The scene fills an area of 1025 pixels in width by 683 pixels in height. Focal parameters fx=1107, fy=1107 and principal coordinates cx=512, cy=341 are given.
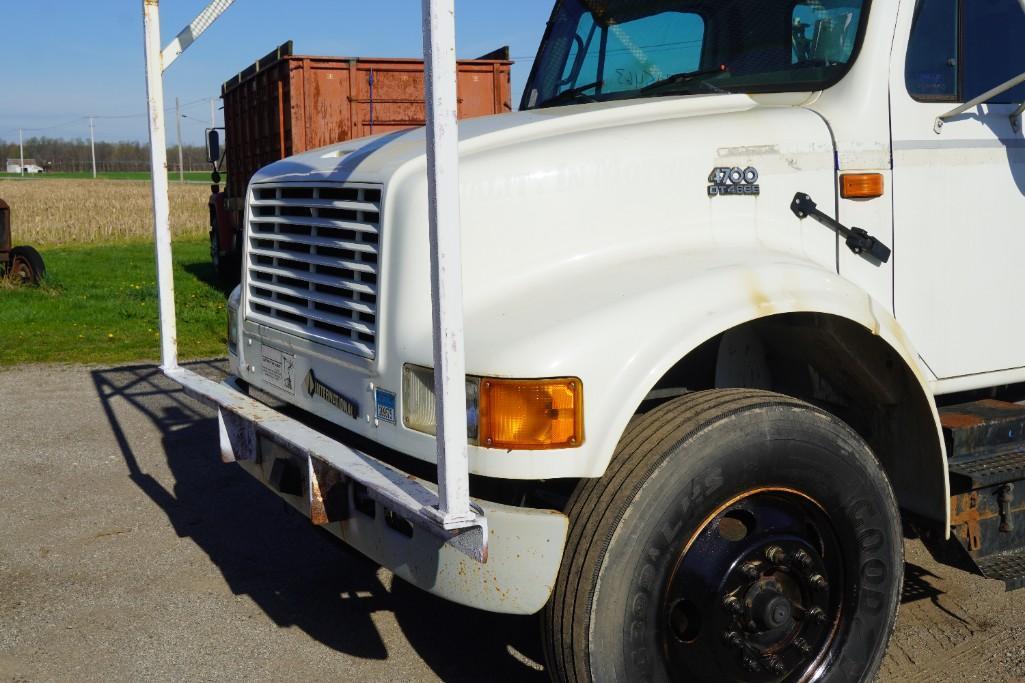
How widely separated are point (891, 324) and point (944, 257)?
52cm

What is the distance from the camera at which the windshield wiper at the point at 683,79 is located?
3918 mm

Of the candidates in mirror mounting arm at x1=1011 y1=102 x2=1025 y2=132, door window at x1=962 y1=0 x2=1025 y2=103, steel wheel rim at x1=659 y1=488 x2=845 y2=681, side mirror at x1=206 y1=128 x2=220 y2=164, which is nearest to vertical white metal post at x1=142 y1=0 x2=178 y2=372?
steel wheel rim at x1=659 y1=488 x2=845 y2=681

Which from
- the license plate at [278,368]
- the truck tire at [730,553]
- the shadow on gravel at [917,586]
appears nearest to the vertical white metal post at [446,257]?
the truck tire at [730,553]

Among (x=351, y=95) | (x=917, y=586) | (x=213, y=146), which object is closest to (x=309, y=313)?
(x=917, y=586)

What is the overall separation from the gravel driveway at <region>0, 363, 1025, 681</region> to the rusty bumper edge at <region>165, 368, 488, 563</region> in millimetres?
792

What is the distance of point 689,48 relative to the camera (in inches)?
162

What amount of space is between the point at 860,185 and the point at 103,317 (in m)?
11.2

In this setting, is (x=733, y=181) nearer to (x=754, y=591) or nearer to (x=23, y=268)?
(x=754, y=591)

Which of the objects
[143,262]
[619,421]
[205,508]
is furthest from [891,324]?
[143,262]

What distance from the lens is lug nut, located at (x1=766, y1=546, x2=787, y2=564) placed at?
10.1 ft

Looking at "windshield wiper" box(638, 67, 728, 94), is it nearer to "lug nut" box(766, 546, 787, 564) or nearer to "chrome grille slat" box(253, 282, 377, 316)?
"chrome grille slat" box(253, 282, 377, 316)

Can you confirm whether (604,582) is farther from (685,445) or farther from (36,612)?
(36,612)

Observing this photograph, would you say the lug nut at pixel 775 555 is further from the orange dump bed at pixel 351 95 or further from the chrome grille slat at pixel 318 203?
the orange dump bed at pixel 351 95

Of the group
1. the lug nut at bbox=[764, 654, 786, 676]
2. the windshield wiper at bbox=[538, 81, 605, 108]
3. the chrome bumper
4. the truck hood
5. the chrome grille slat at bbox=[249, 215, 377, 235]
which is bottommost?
the lug nut at bbox=[764, 654, 786, 676]
